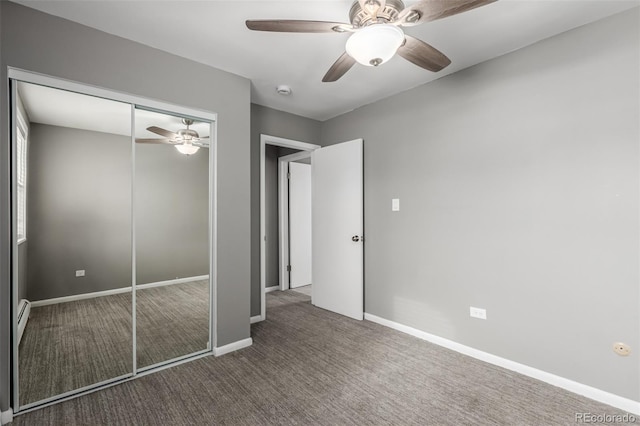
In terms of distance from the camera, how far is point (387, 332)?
10.9 ft

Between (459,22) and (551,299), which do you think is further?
(551,299)

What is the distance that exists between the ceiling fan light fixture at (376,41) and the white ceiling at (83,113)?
1775 mm

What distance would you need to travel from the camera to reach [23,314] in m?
2.05

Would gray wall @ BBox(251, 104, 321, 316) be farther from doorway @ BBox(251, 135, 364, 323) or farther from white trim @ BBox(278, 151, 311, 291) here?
white trim @ BBox(278, 151, 311, 291)

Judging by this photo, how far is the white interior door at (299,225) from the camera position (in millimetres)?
5191

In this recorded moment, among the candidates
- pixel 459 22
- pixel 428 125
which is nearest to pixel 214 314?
pixel 428 125

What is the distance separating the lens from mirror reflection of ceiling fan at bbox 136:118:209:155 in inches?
103

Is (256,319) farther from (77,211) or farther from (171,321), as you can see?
(77,211)

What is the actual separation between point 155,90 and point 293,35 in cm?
119

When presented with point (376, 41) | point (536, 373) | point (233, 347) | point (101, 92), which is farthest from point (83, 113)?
point (536, 373)

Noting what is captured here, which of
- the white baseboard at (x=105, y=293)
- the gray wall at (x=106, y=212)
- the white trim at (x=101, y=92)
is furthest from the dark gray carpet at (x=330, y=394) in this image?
the white trim at (x=101, y=92)

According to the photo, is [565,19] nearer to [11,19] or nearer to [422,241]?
[422,241]

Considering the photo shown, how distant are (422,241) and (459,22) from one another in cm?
192

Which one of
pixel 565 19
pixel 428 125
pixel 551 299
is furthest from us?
pixel 428 125
